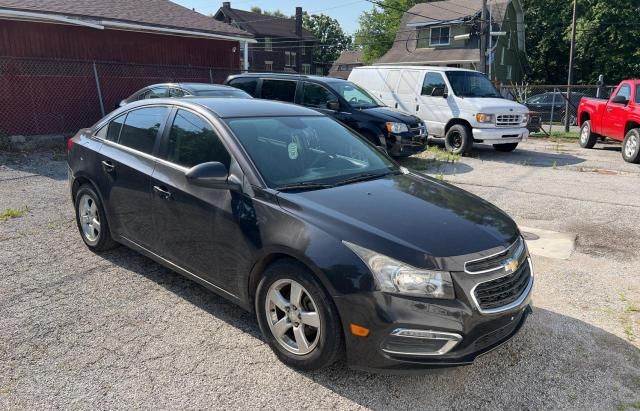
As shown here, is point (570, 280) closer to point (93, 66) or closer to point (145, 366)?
point (145, 366)

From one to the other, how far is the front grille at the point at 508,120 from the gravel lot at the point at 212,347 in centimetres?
618

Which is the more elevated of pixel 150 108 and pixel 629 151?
pixel 150 108

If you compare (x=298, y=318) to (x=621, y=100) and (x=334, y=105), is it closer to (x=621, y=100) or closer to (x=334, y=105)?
(x=334, y=105)

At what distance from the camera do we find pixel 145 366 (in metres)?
3.16

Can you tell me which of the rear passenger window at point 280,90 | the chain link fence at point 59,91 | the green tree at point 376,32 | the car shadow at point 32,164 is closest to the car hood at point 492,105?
the rear passenger window at point 280,90

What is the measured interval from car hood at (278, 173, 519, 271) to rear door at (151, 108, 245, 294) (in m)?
0.54

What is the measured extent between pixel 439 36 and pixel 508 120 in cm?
2624

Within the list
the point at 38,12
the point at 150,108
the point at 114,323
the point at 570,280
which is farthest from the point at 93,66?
the point at 570,280

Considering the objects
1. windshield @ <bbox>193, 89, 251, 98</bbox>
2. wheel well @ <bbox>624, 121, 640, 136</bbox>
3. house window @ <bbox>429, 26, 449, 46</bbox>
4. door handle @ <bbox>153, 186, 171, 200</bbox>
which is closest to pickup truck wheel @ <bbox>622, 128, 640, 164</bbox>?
wheel well @ <bbox>624, 121, 640, 136</bbox>

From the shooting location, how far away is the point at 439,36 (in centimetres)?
3553

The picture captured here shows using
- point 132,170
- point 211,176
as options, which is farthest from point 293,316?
point 132,170

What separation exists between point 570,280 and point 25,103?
41.1 ft

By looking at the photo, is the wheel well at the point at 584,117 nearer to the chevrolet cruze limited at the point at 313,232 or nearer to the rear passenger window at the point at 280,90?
the rear passenger window at the point at 280,90

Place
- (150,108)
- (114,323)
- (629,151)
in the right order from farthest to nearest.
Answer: (629,151), (150,108), (114,323)
